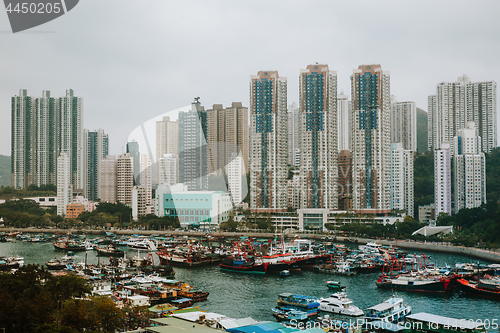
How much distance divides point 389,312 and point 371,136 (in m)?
9.09

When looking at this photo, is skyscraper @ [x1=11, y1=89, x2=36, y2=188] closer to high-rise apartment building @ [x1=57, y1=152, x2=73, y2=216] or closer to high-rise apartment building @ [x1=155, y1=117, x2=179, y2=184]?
high-rise apartment building @ [x1=57, y1=152, x2=73, y2=216]

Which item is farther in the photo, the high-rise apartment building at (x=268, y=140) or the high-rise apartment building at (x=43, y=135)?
the high-rise apartment building at (x=43, y=135)

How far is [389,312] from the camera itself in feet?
18.2

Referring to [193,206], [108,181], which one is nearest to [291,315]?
[193,206]

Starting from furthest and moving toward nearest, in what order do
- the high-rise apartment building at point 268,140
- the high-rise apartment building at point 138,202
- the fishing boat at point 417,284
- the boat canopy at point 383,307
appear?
the high-rise apartment building at point 138,202, the high-rise apartment building at point 268,140, the fishing boat at point 417,284, the boat canopy at point 383,307

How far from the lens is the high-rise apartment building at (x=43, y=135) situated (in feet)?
63.4

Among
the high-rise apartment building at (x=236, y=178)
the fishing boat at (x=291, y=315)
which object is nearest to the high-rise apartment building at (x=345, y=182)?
the high-rise apartment building at (x=236, y=178)

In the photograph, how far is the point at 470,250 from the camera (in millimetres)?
10969

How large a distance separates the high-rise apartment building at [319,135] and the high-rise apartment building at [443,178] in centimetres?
301

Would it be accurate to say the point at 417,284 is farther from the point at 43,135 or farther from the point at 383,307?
the point at 43,135

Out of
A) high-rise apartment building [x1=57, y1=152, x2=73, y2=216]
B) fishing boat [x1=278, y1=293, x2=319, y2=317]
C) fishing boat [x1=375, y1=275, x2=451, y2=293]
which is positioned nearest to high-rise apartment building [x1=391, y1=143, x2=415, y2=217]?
fishing boat [x1=375, y1=275, x2=451, y2=293]

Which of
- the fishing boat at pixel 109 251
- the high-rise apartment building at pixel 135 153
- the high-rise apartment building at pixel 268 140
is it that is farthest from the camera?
the high-rise apartment building at pixel 268 140

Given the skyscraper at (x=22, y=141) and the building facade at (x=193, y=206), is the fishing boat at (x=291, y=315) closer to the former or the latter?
the building facade at (x=193, y=206)

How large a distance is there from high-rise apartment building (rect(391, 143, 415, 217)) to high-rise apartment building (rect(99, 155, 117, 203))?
Answer: 11.0 metres
